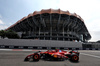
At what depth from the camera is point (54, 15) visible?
119 feet

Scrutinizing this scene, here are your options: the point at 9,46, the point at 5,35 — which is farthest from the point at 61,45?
the point at 5,35

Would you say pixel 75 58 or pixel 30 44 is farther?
pixel 30 44

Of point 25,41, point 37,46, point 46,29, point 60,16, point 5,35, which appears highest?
point 60,16

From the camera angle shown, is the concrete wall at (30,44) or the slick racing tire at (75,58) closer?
the slick racing tire at (75,58)

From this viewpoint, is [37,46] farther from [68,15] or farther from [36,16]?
[68,15]

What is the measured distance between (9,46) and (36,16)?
2179 centimetres

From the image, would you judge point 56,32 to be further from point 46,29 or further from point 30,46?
point 30,46

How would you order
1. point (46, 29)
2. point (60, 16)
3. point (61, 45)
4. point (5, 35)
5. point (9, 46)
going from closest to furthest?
point (9, 46) → point (61, 45) → point (60, 16) → point (5, 35) → point (46, 29)

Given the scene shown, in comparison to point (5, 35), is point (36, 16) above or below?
above

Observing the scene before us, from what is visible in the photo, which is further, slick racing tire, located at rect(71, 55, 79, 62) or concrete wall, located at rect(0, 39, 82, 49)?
concrete wall, located at rect(0, 39, 82, 49)

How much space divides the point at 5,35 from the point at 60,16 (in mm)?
39536

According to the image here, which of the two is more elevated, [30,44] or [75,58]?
[75,58]

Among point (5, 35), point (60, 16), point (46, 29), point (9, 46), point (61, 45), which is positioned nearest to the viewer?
point (9, 46)

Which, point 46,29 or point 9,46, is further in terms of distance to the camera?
point 46,29
